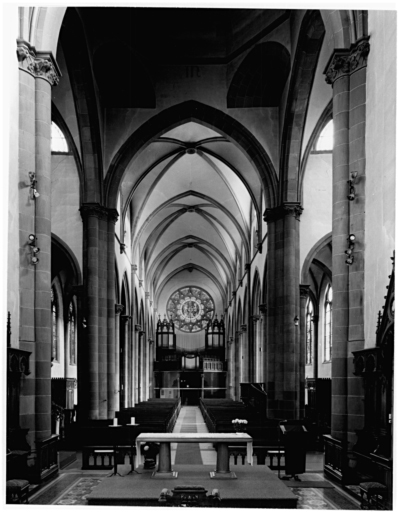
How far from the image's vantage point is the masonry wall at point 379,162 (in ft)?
32.2

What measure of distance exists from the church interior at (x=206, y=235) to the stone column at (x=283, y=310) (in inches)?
2.5

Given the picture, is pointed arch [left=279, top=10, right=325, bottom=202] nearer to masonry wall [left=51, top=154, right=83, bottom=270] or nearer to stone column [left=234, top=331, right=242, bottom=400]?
masonry wall [left=51, top=154, right=83, bottom=270]

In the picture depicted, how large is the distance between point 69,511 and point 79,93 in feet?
50.0

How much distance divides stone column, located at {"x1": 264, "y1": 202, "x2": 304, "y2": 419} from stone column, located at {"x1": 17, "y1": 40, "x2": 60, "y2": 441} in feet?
34.6

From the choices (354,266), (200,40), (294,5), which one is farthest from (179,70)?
(294,5)

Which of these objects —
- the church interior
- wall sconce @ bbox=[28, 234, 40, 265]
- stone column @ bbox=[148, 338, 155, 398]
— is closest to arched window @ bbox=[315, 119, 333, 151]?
the church interior

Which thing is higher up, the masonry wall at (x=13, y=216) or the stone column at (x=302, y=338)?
the masonry wall at (x=13, y=216)

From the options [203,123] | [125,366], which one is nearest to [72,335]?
[125,366]

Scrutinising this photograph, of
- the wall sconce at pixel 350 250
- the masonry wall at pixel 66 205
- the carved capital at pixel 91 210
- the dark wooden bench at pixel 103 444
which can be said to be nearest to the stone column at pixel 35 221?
the dark wooden bench at pixel 103 444

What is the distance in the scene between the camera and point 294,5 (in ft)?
23.8

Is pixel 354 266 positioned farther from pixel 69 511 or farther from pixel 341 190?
pixel 69 511

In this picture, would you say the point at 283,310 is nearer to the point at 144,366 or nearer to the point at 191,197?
the point at 191,197

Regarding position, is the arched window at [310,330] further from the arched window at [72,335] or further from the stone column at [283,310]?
the arched window at [72,335]

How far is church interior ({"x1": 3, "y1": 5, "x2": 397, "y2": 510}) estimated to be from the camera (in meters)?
10.5
